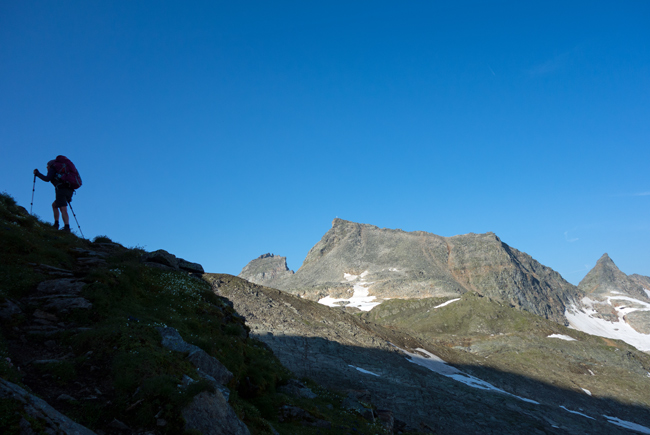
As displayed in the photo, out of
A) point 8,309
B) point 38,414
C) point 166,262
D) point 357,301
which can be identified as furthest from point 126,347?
point 357,301

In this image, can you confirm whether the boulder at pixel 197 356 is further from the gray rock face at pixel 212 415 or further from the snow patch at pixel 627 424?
the snow patch at pixel 627 424

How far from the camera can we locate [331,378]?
101ft

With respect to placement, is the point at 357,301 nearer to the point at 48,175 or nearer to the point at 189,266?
the point at 189,266

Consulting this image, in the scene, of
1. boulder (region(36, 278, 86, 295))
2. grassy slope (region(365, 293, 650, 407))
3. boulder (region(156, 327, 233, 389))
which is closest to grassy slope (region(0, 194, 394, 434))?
boulder (region(36, 278, 86, 295))

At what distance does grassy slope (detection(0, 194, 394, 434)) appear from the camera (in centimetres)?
868

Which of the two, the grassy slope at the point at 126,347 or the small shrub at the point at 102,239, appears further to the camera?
the small shrub at the point at 102,239

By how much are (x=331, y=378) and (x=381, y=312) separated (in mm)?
109653

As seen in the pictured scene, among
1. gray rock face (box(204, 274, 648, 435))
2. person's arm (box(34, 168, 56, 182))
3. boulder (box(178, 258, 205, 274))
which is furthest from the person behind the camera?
gray rock face (box(204, 274, 648, 435))

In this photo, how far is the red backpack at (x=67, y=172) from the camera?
19031mm

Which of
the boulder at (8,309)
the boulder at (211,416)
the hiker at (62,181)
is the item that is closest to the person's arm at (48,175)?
the hiker at (62,181)

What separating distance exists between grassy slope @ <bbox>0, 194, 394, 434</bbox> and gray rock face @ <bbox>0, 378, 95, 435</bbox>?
171mm

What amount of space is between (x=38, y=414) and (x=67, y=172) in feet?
53.1

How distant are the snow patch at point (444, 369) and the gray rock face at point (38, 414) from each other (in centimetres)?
4400

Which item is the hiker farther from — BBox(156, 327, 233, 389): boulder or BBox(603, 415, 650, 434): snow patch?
BBox(603, 415, 650, 434): snow patch
